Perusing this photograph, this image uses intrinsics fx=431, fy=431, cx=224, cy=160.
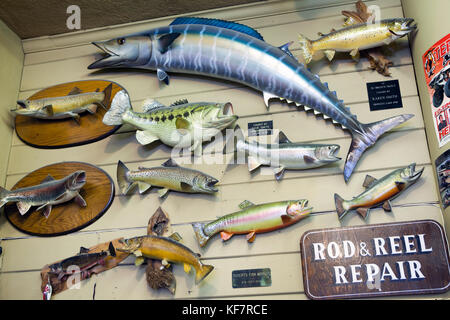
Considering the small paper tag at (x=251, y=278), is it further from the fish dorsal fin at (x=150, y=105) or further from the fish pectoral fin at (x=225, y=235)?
the fish dorsal fin at (x=150, y=105)

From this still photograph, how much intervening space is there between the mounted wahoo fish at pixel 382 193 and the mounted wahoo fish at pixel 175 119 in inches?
24.4

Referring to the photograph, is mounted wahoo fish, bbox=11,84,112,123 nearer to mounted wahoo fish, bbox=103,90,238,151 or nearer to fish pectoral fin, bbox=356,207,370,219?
mounted wahoo fish, bbox=103,90,238,151

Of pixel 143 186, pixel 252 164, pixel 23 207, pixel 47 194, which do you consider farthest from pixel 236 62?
pixel 23 207

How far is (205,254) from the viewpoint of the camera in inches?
73.3

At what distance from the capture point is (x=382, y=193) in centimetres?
175

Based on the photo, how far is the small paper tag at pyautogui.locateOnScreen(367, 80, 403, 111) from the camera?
1964 millimetres

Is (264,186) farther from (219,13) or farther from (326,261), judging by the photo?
(219,13)

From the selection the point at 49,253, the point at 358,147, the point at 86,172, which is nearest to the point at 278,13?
the point at 358,147

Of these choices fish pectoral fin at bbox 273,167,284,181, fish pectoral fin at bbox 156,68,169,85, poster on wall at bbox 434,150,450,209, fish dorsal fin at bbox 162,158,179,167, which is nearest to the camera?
poster on wall at bbox 434,150,450,209

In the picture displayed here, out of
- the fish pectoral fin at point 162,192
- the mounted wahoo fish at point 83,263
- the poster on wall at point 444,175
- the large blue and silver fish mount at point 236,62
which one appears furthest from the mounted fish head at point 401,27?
the mounted wahoo fish at point 83,263

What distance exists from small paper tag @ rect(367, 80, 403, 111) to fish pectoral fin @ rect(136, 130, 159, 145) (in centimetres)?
102

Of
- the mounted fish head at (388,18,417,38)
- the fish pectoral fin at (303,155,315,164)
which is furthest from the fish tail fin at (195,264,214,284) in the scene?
the mounted fish head at (388,18,417,38)

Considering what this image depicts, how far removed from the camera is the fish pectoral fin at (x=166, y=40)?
2.14 metres
